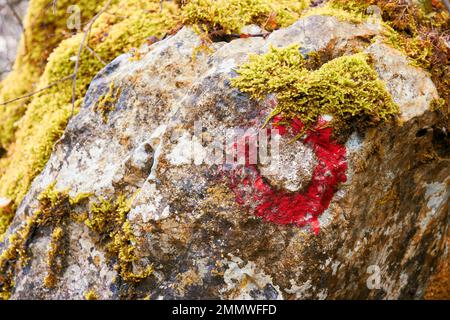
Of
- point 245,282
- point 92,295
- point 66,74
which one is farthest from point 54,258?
point 66,74

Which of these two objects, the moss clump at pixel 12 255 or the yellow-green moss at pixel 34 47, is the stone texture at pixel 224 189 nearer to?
the moss clump at pixel 12 255

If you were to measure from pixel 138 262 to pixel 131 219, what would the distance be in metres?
0.27

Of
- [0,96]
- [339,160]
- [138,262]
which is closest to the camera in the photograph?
[339,160]

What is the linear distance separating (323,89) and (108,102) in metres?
1.58

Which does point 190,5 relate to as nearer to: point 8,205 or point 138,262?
point 138,262

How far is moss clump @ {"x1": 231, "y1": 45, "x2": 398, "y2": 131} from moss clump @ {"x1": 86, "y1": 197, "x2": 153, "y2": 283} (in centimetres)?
110

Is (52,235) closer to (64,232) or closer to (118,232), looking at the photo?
(64,232)

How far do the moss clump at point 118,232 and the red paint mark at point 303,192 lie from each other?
2.49 ft

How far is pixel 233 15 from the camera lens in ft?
9.93

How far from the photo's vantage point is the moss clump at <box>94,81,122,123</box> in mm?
3008

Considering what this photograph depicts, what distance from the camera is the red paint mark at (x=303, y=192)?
7.55 feet

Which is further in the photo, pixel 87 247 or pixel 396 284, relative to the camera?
pixel 396 284

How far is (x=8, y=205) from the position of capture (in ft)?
11.6
